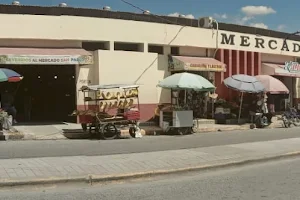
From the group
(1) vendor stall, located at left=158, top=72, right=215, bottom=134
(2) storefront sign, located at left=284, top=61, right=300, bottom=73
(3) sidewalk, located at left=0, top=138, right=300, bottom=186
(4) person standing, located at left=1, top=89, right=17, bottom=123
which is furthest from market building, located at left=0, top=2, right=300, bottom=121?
(3) sidewalk, located at left=0, top=138, right=300, bottom=186

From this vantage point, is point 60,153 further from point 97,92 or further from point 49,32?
point 49,32

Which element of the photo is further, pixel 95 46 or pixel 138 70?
pixel 138 70

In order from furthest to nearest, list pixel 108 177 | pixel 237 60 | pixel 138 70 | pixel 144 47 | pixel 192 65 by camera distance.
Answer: pixel 237 60
pixel 192 65
pixel 144 47
pixel 138 70
pixel 108 177

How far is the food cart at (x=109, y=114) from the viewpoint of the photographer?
1686cm

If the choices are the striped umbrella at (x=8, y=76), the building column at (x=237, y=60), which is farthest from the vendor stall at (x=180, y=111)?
the building column at (x=237, y=60)

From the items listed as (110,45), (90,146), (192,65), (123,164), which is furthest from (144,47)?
(123,164)

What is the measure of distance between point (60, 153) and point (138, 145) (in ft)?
10.3

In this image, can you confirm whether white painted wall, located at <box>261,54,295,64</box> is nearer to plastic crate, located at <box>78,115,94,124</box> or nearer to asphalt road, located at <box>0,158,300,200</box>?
plastic crate, located at <box>78,115,94,124</box>

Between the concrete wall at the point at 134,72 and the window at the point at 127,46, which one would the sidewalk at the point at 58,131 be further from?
the window at the point at 127,46

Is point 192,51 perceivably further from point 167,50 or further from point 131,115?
point 131,115

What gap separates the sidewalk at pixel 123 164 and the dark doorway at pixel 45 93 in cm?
1049

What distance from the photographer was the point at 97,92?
17.9m

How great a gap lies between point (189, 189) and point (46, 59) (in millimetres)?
12070

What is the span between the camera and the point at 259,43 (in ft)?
93.1
